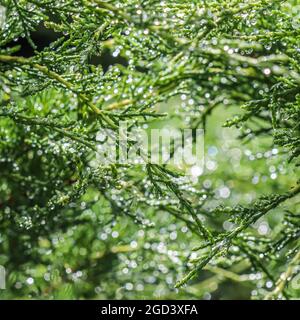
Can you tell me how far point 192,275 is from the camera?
3.31 ft

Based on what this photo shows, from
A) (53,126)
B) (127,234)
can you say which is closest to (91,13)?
(53,126)

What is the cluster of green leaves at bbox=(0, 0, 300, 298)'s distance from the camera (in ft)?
3.52

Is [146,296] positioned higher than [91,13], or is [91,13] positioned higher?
[91,13]

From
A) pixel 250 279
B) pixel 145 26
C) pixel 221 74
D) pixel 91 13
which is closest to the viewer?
pixel 145 26

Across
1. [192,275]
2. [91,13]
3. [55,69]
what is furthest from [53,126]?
[192,275]

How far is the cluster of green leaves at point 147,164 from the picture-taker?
107cm

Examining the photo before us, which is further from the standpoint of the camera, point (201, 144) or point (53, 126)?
point (201, 144)

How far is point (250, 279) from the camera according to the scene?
162 centimetres

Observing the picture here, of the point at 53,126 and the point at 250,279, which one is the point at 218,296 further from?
the point at 53,126

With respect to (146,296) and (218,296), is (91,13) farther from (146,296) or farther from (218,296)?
(218,296)

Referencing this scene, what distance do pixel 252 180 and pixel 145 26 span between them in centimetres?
113

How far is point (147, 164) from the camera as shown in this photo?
105 cm

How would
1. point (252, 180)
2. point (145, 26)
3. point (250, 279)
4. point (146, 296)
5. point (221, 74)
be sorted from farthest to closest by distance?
point (252, 180), point (146, 296), point (250, 279), point (221, 74), point (145, 26)

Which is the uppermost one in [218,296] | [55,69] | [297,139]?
[55,69]
